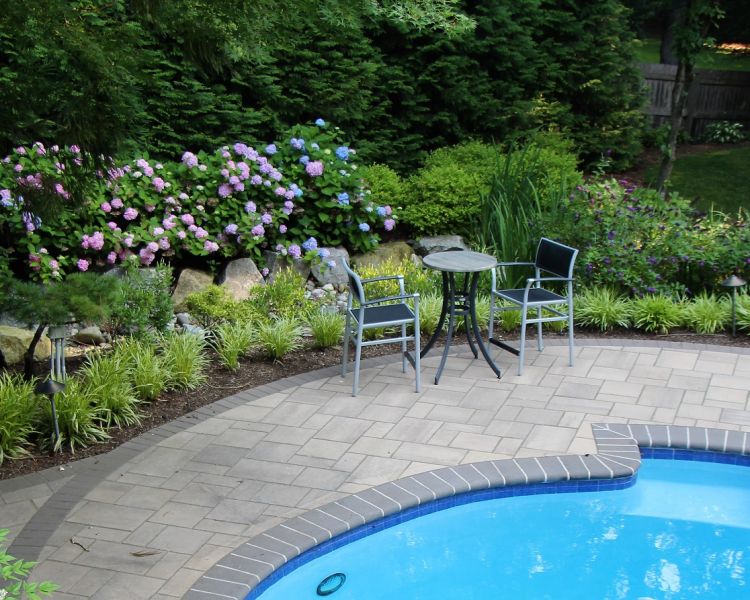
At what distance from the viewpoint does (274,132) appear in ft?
33.3

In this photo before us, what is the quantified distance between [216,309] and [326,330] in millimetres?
933

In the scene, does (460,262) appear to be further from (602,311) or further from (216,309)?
(216,309)

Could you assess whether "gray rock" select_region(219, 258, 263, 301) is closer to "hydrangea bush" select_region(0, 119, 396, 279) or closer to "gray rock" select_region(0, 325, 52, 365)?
"hydrangea bush" select_region(0, 119, 396, 279)

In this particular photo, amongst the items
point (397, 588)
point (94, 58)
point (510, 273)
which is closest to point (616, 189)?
point (510, 273)

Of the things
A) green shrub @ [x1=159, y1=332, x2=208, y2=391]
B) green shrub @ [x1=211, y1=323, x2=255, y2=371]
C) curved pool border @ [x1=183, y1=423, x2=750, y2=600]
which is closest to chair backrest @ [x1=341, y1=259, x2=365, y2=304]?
green shrub @ [x1=211, y1=323, x2=255, y2=371]

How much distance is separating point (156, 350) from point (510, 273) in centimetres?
334

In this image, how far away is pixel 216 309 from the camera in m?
7.22

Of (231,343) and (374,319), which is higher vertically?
(374,319)

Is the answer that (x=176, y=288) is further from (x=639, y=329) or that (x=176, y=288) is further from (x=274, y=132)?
(x=639, y=329)

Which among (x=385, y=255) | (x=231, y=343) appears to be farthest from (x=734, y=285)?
(x=231, y=343)

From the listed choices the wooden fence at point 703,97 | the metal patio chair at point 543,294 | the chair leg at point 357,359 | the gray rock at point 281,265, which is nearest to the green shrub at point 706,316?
the metal patio chair at point 543,294

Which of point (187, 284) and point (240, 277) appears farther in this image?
point (240, 277)

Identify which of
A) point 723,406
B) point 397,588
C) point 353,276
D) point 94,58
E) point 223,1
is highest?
point 223,1

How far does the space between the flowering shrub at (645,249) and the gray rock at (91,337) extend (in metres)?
4.04
